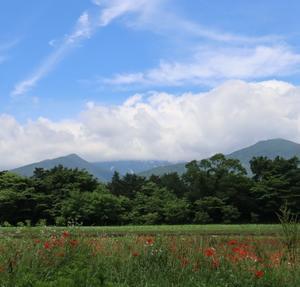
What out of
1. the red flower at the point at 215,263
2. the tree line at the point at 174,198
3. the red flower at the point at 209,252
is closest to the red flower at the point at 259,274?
the red flower at the point at 215,263

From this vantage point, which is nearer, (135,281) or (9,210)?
(135,281)

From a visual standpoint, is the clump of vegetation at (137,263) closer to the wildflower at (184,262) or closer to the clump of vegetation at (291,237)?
the wildflower at (184,262)

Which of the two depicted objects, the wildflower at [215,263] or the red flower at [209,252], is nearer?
the wildflower at [215,263]

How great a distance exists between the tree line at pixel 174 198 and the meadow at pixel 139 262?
98.9 ft

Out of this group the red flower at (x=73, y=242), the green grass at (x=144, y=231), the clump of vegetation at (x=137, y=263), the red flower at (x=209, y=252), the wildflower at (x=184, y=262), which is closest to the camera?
the clump of vegetation at (x=137, y=263)

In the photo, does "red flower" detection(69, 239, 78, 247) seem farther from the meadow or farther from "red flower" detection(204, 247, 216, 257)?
"red flower" detection(204, 247, 216, 257)

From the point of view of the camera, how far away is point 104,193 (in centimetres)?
4344

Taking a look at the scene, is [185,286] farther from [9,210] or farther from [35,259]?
[9,210]

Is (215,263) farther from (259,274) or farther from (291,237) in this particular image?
(291,237)

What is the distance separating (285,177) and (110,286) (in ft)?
129

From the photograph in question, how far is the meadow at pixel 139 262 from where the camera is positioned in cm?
690

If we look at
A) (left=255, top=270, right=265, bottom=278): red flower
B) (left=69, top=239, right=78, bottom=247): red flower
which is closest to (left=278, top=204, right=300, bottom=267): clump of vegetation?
(left=255, top=270, right=265, bottom=278): red flower

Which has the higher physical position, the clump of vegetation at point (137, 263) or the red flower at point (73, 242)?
the red flower at point (73, 242)

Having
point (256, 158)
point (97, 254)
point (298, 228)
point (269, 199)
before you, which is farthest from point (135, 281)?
point (256, 158)
